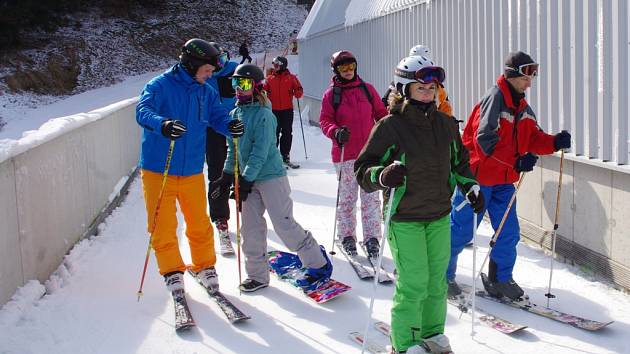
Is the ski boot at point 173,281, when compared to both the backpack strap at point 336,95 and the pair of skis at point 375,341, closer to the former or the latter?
the pair of skis at point 375,341

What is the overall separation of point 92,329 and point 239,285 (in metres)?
1.30

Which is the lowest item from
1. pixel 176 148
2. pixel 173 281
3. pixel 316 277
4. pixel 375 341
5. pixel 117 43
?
pixel 375 341

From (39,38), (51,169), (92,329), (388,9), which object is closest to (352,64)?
(51,169)

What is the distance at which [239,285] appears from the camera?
5.57m

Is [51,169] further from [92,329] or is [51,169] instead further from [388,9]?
[388,9]

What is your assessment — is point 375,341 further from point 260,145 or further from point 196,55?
point 196,55

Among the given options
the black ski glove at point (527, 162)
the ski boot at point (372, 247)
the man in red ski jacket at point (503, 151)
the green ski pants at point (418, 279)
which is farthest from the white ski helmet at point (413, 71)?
the ski boot at point (372, 247)

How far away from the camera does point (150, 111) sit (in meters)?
4.86

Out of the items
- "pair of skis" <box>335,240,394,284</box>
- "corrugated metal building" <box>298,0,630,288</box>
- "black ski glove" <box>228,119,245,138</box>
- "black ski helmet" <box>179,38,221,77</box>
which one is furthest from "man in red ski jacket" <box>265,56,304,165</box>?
"black ski helmet" <box>179,38,221,77</box>

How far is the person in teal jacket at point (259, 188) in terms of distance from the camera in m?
5.30

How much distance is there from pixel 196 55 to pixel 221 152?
2345mm

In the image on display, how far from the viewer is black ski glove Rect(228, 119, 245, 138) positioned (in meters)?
5.09

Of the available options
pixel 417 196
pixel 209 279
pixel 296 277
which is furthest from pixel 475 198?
pixel 209 279

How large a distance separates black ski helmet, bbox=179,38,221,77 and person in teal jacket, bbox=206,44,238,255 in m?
1.64
